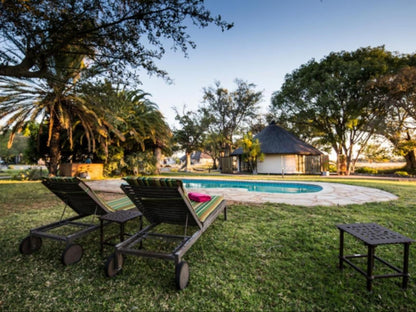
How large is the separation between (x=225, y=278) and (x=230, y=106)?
3131 centimetres

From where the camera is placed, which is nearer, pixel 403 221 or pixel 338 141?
pixel 403 221

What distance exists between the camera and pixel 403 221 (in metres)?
4.27

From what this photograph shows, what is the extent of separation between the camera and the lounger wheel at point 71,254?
106 inches

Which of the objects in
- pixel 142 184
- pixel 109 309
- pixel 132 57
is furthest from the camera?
pixel 132 57

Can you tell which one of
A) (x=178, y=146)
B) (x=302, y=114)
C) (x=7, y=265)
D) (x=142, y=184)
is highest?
(x=302, y=114)

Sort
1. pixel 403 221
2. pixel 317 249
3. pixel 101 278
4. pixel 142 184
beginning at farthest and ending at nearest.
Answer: pixel 403 221 < pixel 317 249 < pixel 142 184 < pixel 101 278

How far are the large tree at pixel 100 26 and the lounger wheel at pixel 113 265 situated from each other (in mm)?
4168

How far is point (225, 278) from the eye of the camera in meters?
2.43

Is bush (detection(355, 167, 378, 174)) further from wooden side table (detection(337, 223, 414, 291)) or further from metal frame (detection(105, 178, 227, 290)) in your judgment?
metal frame (detection(105, 178, 227, 290))

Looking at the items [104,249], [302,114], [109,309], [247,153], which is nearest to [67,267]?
[104,249]

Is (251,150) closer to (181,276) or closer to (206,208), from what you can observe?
(206,208)

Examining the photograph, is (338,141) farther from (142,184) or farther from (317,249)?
(142,184)

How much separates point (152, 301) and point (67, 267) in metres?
1.36

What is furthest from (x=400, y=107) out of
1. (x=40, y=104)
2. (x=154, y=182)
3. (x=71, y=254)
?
(x=40, y=104)
